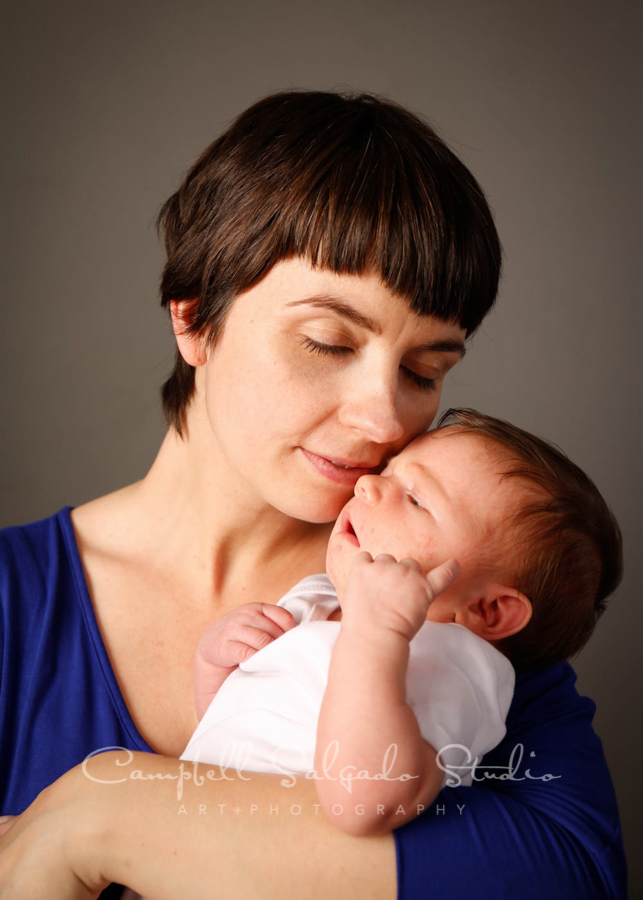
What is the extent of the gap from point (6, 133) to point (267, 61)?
90 centimetres

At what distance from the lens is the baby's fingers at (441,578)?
3.86ft

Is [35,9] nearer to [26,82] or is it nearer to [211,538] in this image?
[26,82]

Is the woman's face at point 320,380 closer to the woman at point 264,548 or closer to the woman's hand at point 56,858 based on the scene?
the woman at point 264,548

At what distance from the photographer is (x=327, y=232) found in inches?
54.3

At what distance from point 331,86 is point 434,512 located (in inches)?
79.4

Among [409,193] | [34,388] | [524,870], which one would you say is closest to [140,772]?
[524,870]

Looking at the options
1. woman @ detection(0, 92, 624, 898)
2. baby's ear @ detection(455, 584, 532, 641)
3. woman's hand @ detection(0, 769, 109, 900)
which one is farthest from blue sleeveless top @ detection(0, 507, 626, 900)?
woman's hand @ detection(0, 769, 109, 900)

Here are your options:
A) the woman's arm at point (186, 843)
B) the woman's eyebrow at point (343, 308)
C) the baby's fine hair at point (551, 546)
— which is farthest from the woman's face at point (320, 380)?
the woman's arm at point (186, 843)

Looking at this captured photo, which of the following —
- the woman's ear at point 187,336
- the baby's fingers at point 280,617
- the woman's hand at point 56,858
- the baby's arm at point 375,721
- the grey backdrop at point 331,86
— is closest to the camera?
the baby's arm at point 375,721

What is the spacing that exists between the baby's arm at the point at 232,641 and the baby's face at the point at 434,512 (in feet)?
0.46

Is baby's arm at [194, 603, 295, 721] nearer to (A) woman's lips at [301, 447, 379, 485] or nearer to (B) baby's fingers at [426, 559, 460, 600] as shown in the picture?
(A) woman's lips at [301, 447, 379, 485]

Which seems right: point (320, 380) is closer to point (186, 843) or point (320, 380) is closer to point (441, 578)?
point (441, 578)

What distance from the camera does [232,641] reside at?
4.88 feet

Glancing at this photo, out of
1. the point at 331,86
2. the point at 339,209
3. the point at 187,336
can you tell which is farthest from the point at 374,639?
the point at 331,86
